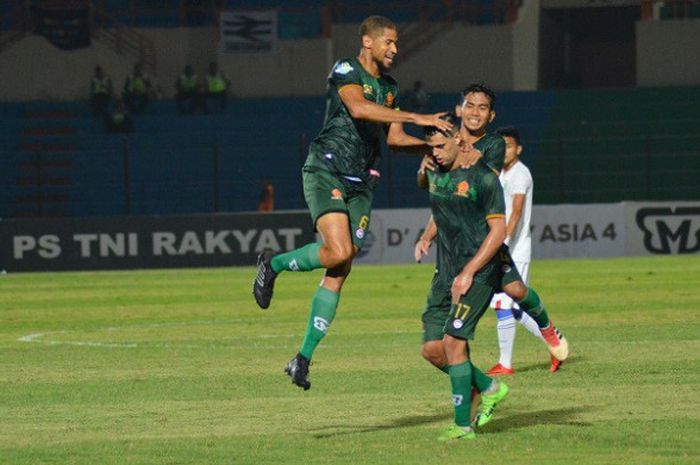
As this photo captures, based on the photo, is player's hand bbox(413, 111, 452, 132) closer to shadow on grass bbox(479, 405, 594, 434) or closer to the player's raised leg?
A: the player's raised leg

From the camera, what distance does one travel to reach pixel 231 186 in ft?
135

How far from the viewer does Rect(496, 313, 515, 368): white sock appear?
13.8 m

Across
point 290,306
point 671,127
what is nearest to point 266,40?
point 671,127

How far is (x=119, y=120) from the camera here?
43438 millimetres

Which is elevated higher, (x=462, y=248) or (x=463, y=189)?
(x=463, y=189)

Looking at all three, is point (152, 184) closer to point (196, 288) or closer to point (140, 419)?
point (196, 288)

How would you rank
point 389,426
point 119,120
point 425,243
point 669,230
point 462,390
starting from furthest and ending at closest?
point 119,120
point 669,230
point 425,243
point 389,426
point 462,390

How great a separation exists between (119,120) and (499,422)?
33706mm

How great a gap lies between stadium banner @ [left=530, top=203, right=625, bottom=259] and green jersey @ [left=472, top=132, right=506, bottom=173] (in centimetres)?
2337

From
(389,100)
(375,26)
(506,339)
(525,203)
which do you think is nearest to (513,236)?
(525,203)

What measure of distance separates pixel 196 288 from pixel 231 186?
1351 cm

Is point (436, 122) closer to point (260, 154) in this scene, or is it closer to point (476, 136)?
point (476, 136)

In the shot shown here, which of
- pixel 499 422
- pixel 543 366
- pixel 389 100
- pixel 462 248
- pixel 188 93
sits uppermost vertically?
pixel 188 93

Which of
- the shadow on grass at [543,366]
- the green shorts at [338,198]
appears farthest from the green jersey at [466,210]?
the shadow on grass at [543,366]
